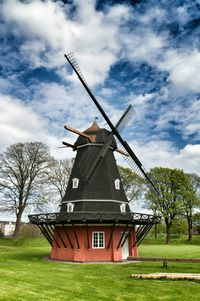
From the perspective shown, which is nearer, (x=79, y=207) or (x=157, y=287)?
(x=157, y=287)

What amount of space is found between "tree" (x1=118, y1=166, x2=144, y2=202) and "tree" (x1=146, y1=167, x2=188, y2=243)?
1.22 m

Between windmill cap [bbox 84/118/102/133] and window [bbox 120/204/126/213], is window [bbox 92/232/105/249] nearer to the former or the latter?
window [bbox 120/204/126/213]

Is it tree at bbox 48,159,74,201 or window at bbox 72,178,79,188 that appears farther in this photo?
tree at bbox 48,159,74,201

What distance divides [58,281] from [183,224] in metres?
28.4

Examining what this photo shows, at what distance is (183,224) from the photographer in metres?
36.1

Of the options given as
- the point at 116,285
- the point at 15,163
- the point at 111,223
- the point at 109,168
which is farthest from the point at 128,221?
the point at 15,163

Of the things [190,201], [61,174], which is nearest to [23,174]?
[61,174]

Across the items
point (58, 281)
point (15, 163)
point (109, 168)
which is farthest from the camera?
point (15, 163)

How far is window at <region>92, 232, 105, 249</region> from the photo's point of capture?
62.1ft

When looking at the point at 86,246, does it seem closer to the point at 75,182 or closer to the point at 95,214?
the point at 95,214

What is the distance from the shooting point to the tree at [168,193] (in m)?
35.8

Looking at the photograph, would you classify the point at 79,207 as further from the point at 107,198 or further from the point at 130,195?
the point at 130,195

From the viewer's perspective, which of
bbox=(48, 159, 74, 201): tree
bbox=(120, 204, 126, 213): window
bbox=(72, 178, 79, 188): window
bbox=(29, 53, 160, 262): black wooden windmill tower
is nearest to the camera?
bbox=(29, 53, 160, 262): black wooden windmill tower

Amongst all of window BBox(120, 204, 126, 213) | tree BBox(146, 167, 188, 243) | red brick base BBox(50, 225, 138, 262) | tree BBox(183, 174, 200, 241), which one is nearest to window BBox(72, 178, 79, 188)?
red brick base BBox(50, 225, 138, 262)
